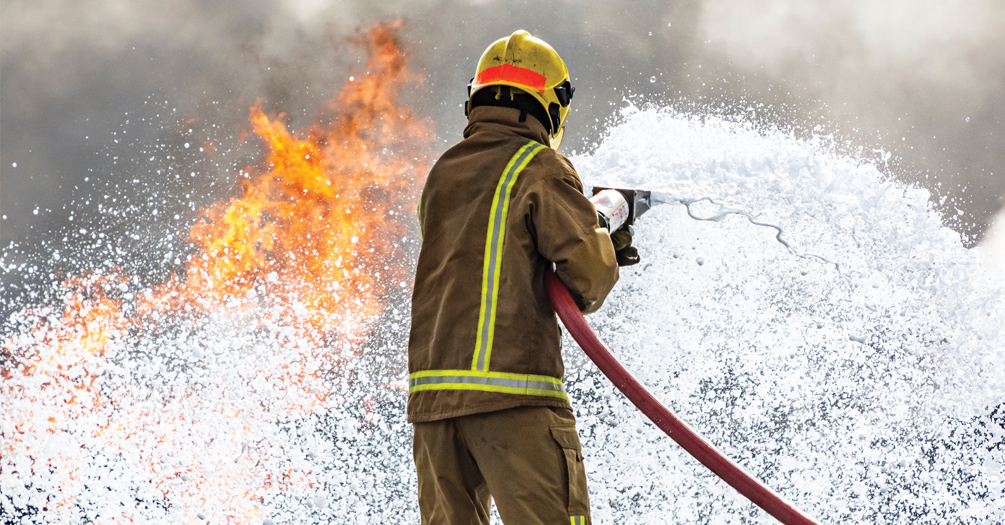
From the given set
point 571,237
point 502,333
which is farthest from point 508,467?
point 571,237

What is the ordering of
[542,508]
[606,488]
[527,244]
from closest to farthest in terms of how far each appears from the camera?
[542,508]
[527,244]
[606,488]

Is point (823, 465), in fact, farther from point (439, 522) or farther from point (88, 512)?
point (88, 512)

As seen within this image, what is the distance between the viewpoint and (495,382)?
1.97 meters

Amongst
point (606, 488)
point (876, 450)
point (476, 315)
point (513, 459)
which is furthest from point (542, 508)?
point (876, 450)

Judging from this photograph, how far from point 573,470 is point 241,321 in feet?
14.7

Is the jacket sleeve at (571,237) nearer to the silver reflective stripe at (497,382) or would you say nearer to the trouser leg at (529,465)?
the silver reflective stripe at (497,382)

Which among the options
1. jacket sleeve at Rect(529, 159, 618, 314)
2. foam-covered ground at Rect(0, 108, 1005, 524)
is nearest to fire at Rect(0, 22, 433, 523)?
foam-covered ground at Rect(0, 108, 1005, 524)

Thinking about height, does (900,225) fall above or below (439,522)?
above

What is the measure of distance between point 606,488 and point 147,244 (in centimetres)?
490

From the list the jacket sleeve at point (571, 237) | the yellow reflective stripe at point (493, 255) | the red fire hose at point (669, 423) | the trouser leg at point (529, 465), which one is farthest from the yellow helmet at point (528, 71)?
the trouser leg at point (529, 465)

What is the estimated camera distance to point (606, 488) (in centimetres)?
444

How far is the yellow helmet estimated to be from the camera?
2.37 metres

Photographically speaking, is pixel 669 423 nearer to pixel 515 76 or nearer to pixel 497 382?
pixel 497 382

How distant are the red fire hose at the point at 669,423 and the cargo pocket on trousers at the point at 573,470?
26 centimetres
